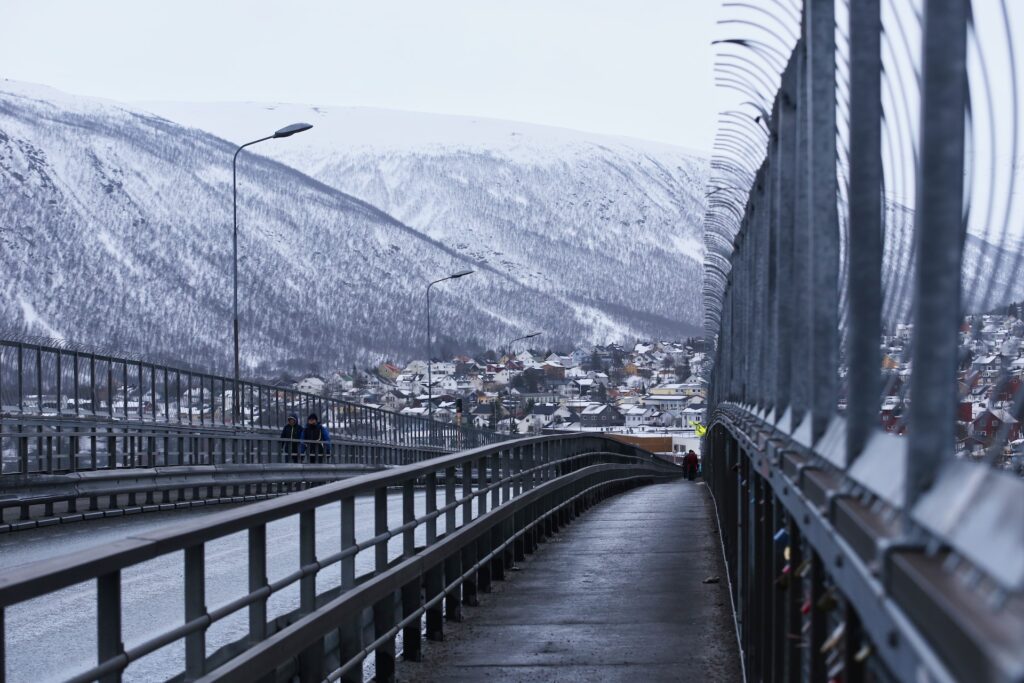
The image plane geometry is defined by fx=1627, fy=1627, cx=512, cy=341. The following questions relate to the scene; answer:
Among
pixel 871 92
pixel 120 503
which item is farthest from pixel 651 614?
pixel 120 503

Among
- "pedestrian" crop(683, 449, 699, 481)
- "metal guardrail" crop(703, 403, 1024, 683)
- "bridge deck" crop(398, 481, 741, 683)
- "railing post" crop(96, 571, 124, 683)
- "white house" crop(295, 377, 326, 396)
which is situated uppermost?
"white house" crop(295, 377, 326, 396)

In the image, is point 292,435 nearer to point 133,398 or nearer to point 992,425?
point 133,398

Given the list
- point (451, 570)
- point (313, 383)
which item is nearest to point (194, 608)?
point (451, 570)

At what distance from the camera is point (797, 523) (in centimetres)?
489

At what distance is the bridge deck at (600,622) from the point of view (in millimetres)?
9547

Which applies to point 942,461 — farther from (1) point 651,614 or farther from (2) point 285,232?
(2) point 285,232

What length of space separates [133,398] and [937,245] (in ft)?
85.4

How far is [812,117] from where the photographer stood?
5727 mm

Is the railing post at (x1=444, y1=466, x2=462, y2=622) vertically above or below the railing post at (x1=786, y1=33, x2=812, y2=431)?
below

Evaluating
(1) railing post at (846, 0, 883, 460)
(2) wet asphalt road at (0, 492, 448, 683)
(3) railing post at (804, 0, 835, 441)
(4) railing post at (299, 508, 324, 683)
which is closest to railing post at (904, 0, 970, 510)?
(1) railing post at (846, 0, 883, 460)

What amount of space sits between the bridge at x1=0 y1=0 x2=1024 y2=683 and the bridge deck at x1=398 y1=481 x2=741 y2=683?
43 millimetres

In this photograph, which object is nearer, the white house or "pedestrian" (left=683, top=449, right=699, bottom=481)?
"pedestrian" (left=683, top=449, right=699, bottom=481)

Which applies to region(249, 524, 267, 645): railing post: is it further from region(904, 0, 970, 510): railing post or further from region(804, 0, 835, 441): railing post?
region(904, 0, 970, 510): railing post

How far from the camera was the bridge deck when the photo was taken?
955cm
